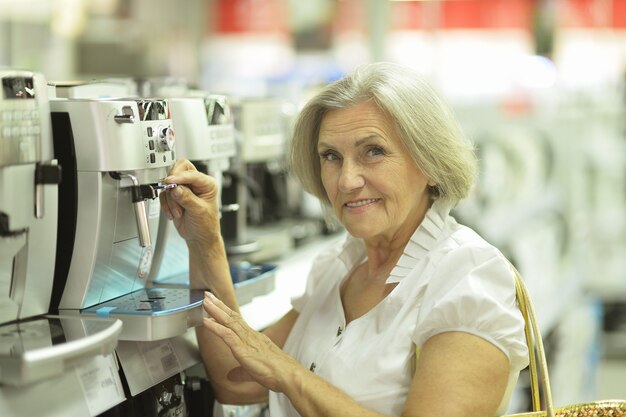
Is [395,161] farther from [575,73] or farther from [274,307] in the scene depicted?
[575,73]

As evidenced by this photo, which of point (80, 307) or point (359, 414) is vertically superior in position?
point (80, 307)

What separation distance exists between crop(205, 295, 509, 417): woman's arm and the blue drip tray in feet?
0.57

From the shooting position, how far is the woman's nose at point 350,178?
2211 millimetres

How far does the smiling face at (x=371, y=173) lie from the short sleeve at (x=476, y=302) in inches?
8.3

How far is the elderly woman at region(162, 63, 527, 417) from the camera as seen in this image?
197 cm

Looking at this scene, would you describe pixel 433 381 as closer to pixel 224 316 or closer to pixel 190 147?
pixel 224 316

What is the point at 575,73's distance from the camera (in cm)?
1296

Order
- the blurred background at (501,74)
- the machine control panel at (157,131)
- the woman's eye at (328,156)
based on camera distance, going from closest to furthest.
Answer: the machine control panel at (157,131) < the woman's eye at (328,156) < the blurred background at (501,74)

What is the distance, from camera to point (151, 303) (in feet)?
7.22

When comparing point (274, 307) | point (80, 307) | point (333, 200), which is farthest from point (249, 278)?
point (80, 307)

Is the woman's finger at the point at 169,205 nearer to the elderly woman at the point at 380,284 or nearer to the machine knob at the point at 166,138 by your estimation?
the elderly woman at the point at 380,284

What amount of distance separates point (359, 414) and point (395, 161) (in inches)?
24.3

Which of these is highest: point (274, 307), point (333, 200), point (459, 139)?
point (459, 139)

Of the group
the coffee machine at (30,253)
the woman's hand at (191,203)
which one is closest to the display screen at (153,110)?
the woman's hand at (191,203)
